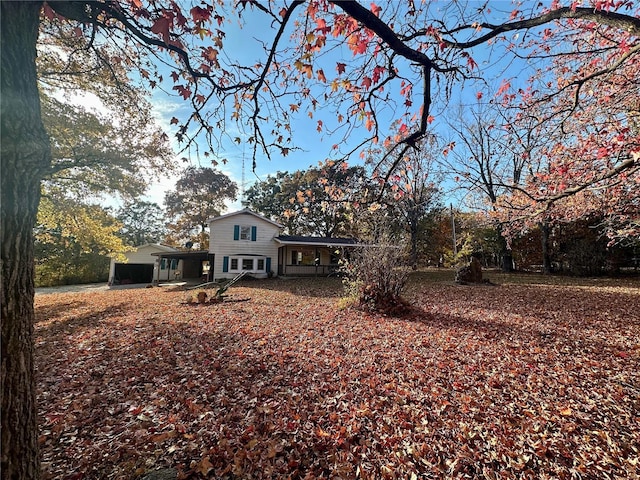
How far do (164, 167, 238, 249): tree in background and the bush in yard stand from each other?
81.4 ft

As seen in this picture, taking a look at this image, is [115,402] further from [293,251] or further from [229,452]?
[293,251]

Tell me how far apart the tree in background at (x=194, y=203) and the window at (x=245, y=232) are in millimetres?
10689

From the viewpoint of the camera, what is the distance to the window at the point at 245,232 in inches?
781

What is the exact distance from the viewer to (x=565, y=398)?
3.23 meters

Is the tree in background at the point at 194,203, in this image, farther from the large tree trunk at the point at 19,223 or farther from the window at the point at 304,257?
the large tree trunk at the point at 19,223

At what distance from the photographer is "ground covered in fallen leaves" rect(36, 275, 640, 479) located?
2.39m

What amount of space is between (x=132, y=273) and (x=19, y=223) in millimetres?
25232

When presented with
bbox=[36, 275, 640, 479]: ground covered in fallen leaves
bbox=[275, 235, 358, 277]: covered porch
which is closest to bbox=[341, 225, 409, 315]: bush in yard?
bbox=[36, 275, 640, 479]: ground covered in fallen leaves

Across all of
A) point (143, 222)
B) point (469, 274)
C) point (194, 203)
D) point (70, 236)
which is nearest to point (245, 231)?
point (70, 236)

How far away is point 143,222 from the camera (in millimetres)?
40406

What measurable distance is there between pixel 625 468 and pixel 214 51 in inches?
212

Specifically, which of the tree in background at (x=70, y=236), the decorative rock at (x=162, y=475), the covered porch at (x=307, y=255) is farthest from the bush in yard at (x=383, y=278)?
the covered porch at (x=307, y=255)

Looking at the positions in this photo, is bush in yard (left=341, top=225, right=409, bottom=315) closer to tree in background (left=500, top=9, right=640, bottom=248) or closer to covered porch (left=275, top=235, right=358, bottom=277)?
tree in background (left=500, top=9, right=640, bottom=248)

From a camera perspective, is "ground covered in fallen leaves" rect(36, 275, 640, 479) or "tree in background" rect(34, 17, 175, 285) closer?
"ground covered in fallen leaves" rect(36, 275, 640, 479)
